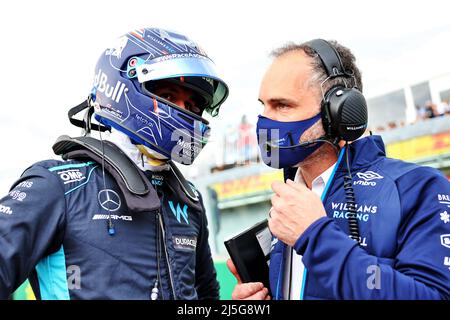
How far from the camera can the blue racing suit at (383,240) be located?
1.40 m

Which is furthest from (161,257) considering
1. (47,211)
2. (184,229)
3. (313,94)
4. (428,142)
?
(428,142)

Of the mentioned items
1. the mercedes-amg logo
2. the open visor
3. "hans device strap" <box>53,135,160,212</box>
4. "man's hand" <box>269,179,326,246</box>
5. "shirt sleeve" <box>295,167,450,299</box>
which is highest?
the open visor

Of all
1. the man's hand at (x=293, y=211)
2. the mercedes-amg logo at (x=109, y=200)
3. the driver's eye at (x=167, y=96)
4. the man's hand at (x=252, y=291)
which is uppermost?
the driver's eye at (x=167, y=96)

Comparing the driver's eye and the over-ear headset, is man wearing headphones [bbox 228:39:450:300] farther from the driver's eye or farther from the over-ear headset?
the driver's eye

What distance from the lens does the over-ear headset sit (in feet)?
6.04

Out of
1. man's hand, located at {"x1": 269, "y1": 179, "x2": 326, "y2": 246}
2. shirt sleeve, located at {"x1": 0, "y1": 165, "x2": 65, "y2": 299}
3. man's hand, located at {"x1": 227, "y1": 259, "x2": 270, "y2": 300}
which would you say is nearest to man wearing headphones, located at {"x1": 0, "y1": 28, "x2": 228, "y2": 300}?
shirt sleeve, located at {"x1": 0, "y1": 165, "x2": 65, "y2": 299}

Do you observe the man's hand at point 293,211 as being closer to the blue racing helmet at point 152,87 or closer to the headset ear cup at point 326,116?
the headset ear cup at point 326,116

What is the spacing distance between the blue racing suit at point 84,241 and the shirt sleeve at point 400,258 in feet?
2.45

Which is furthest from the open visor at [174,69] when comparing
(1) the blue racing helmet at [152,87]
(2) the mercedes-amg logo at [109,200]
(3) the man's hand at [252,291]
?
(3) the man's hand at [252,291]

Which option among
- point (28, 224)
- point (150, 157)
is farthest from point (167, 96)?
point (28, 224)

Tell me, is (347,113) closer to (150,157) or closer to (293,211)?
(293,211)

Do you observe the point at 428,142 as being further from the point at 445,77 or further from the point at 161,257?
the point at 161,257

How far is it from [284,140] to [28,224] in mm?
1042

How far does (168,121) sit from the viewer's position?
219 cm
